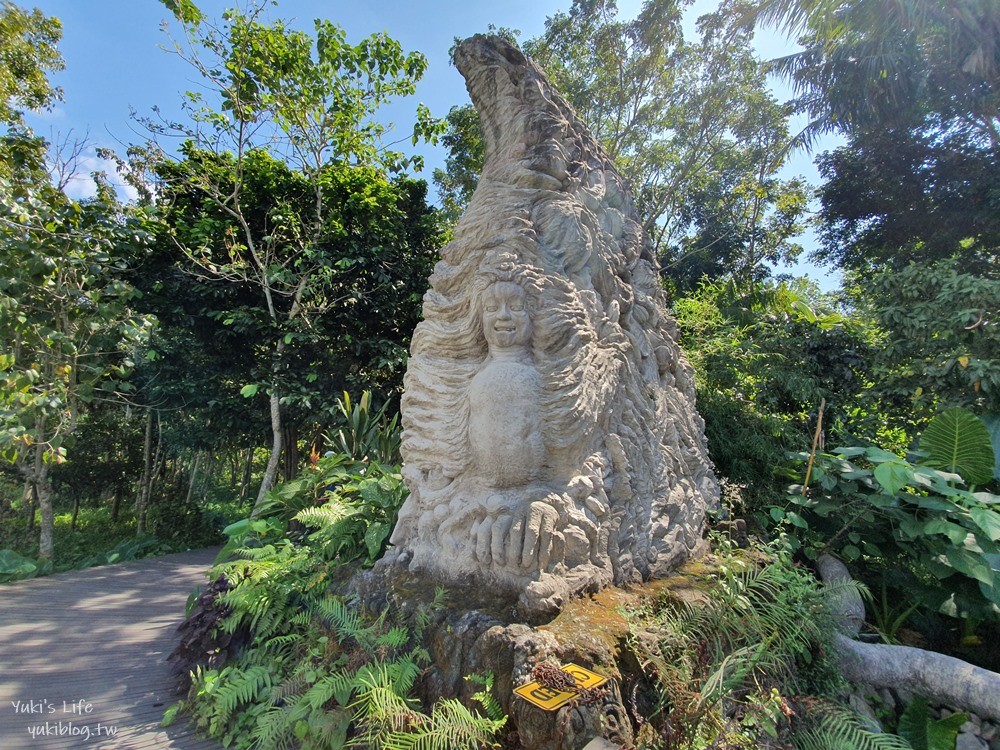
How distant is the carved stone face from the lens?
231cm

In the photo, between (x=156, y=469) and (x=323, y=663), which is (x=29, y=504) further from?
(x=323, y=663)

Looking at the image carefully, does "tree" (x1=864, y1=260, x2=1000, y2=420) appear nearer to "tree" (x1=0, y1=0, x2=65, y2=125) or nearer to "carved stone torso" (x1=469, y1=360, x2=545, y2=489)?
"carved stone torso" (x1=469, y1=360, x2=545, y2=489)

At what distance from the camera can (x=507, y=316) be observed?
2305 mm

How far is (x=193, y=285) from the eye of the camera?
596 cm

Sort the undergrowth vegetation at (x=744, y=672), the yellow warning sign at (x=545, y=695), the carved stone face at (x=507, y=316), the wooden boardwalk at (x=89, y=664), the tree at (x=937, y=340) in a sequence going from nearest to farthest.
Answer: the yellow warning sign at (x=545, y=695)
the undergrowth vegetation at (x=744, y=672)
the wooden boardwalk at (x=89, y=664)
the carved stone face at (x=507, y=316)
the tree at (x=937, y=340)

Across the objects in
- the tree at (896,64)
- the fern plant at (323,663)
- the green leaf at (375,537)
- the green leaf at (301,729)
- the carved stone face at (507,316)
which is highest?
the tree at (896,64)

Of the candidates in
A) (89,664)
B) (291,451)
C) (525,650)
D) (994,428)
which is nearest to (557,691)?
(525,650)

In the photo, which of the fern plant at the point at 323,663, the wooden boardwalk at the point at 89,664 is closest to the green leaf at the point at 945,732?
the fern plant at the point at 323,663

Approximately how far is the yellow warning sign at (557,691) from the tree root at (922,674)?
163cm

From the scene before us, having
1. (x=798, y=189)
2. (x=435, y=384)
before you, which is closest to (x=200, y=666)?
(x=435, y=384)

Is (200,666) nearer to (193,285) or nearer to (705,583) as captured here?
(705,583)

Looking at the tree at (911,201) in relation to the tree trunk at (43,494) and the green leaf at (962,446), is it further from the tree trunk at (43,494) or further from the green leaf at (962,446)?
the tree trunk at (43,494)

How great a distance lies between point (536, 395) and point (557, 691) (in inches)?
44.7

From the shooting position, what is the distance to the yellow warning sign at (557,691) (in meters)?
1.50
